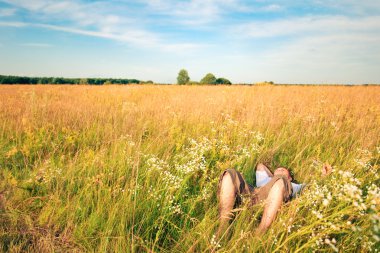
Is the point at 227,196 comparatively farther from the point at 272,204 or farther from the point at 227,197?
the point at 272,204

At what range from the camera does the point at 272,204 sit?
6.86 ft

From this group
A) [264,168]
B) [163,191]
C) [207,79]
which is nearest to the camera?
[163,191]

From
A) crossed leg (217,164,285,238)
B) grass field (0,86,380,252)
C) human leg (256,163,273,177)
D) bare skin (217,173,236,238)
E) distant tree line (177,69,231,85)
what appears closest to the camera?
grass field (0,86,380,252)

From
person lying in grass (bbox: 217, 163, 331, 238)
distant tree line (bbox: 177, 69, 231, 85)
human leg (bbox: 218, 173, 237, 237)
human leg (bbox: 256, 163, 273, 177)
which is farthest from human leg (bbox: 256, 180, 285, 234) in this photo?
distant tree line (bbox: 177, 69, 231, 85)

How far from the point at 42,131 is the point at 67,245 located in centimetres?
223

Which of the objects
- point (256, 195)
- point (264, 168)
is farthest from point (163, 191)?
point (264, 168)

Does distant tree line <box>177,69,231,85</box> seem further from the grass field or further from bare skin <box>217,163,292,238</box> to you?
bare skin <box>217,163,292,238</box>

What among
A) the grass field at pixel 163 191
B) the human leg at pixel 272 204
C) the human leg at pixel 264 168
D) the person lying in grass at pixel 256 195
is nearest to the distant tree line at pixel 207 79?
the grass field at pixel 163 191

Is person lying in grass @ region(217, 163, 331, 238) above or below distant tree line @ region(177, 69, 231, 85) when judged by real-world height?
below

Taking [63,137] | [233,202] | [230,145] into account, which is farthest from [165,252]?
[63,137]

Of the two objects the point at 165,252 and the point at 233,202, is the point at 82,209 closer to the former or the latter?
the point at 165,252

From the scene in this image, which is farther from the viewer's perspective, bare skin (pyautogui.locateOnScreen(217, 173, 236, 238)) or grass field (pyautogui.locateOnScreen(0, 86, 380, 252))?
bare skin (pyautogui.locateOnScreen(217, 173, 236, 238))

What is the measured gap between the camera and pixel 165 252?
1.86 meters

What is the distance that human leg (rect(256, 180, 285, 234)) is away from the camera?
203 cm
